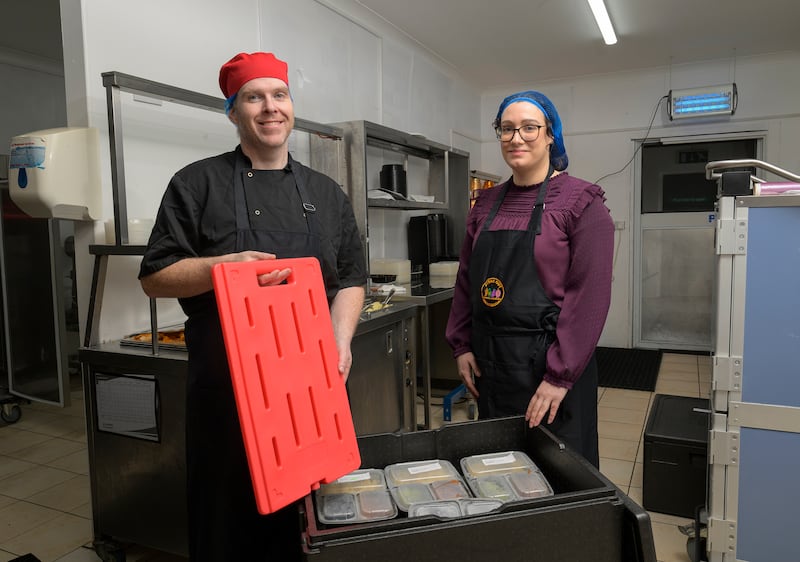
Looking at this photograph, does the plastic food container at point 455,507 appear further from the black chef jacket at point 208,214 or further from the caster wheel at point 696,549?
the caster wheel at point 696,549

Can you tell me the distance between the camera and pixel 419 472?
1.16 metres

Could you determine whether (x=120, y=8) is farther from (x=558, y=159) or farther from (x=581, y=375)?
(x=581, y=375)

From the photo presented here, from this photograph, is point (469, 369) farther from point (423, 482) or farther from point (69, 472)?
point (69, 472)

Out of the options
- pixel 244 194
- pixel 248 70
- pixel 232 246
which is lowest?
pixel 232 246

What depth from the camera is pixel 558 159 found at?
1701mm

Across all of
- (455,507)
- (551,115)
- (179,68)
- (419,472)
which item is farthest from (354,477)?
(179,68)

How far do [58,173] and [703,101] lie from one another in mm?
5420

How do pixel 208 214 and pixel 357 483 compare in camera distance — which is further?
pixel 208 214

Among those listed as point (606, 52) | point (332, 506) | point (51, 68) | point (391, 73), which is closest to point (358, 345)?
point (332, 506)

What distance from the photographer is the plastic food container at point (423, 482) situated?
1067 mm

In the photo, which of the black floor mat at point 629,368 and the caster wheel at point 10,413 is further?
the black floor mat at point 629,368

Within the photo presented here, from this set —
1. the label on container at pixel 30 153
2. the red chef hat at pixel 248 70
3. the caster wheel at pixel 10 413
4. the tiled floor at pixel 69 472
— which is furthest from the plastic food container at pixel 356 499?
the caster wheel at pixel 10 413

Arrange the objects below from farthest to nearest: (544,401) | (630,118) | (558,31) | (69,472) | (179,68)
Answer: (630,118)
(558,31)
(69,472)
(179,68)
(544,401)

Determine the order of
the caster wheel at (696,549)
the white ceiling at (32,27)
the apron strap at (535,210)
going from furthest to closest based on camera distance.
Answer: the white ceiling at (32,27) < the caster wheel at (696,549) < the apron strap at (535,210)
